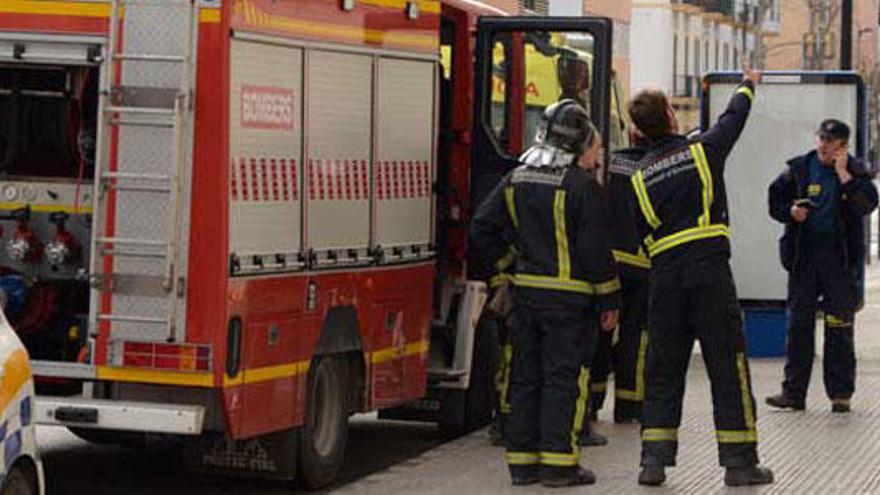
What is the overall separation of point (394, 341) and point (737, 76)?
28.8 feet

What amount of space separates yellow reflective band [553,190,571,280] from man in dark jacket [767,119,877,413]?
387cm

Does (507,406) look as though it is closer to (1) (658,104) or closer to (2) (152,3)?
(1) (658,104)

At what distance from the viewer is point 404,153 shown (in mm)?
13344

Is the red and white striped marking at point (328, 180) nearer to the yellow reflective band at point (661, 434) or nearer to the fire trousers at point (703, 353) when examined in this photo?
the fire trousers at point (703, 353)

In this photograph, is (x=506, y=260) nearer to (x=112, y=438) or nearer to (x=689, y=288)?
(x=689, y=288)

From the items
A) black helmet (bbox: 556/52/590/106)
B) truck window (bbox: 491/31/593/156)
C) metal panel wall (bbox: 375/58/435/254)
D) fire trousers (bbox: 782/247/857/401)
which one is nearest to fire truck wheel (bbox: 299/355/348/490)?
metal panel wall (bbox: 375/58/435/254)

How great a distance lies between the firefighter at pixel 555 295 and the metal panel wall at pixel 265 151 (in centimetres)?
129

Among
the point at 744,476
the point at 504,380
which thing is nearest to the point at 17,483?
the point at 744,476

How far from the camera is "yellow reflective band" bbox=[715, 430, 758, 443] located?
39.5 ft

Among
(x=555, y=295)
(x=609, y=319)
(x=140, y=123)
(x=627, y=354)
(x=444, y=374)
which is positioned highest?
(x=140, y=123)

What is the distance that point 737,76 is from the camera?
2122 centimetres

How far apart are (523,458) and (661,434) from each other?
28.8 inches

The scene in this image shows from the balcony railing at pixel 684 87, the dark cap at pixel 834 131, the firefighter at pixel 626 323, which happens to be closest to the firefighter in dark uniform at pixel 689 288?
the firefighter at pixel 626 323

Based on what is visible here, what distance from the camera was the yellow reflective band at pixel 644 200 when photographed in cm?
1199
